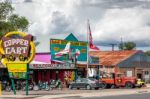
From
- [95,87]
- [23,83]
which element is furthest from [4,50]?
[95,87]

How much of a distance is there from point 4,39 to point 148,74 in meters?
51.9

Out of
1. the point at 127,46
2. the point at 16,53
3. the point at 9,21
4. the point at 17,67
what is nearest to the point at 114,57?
the point at 9,21

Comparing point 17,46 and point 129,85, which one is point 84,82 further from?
point 17,46

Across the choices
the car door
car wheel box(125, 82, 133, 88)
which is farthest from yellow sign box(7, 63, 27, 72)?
car wheel box(125, 82, 133, 88)

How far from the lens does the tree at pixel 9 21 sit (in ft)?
243

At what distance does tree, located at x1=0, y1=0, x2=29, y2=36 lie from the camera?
243ft

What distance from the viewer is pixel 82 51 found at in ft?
232

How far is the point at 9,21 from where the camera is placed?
76750mm

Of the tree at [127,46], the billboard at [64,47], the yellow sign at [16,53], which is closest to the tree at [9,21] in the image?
the billboard at [64,47]

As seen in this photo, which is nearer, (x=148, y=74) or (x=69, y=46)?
(x=69, y=46)

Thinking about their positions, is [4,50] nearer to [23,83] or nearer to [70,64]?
[23,83]

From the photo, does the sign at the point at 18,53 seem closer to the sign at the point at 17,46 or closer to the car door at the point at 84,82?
the sign at the point at 17,46

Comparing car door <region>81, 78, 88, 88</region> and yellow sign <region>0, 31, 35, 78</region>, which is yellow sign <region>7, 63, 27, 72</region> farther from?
car door <region>81, 78, 88, 88</region>

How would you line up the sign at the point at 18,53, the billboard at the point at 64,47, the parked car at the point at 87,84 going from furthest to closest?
the billboard at the point at 64,47
the parked car at the point at 87,84
the sign at the point at 18,53
